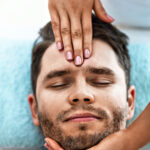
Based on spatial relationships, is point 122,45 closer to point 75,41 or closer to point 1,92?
point 75,41

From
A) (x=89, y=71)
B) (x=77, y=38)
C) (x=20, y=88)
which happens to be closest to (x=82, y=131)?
(x=89, y=71)

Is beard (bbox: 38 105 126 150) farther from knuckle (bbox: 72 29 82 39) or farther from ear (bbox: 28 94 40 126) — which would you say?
knuckle (bbox: 72 29 82 39)

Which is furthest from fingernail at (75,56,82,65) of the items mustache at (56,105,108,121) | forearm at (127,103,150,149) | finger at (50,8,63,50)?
forearm at (127,103,150,149)

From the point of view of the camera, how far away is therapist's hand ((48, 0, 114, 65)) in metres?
1.20

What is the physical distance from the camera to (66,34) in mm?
1230

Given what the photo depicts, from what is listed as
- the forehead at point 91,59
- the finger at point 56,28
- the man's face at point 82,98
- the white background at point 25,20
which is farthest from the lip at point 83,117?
the white background at point 25,20

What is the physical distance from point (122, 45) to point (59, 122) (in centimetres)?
55

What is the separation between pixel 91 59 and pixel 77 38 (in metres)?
0.12

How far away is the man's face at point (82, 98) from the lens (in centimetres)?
116

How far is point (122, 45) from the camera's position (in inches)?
54.5

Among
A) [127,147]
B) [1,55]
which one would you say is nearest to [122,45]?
[127,147]

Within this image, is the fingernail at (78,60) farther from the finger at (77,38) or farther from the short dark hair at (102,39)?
the short dark hair at (102,39)

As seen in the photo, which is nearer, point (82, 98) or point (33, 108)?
point (82, 98)

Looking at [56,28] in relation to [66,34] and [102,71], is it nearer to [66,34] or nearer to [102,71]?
[66,34]
